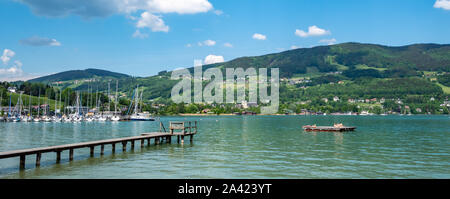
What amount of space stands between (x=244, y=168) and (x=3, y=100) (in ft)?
582

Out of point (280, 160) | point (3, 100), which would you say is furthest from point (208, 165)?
point (3, 100)

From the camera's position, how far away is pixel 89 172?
22.5 metres

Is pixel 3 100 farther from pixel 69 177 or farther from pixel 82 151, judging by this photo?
pixel 69 177

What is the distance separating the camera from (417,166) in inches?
986

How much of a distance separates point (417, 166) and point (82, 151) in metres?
28.8

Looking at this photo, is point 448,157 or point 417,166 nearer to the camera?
point 417,166
